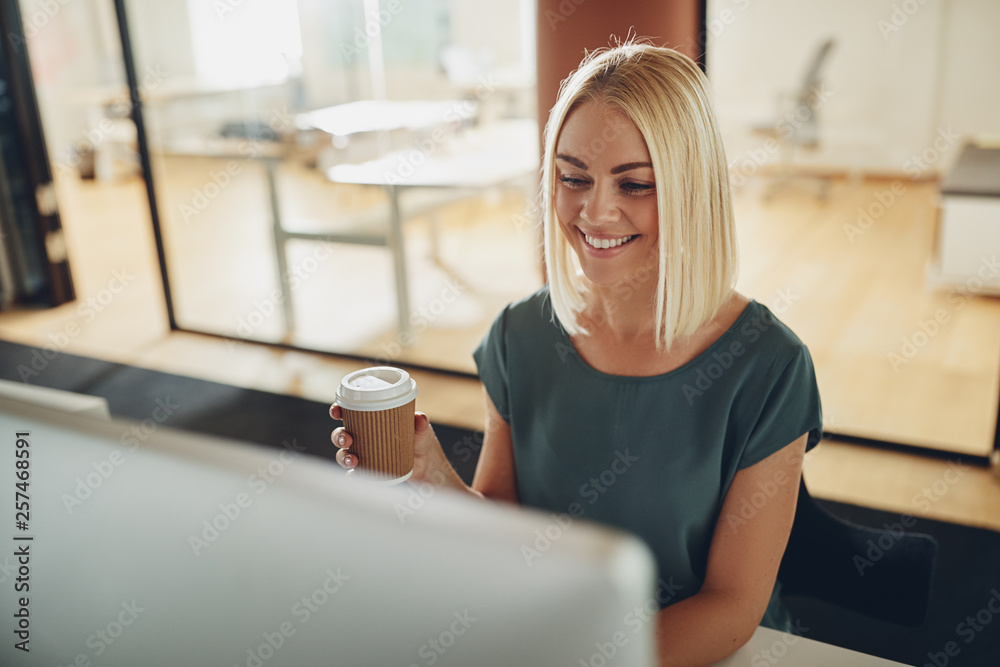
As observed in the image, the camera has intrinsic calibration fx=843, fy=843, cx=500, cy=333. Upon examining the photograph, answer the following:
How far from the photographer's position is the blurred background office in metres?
3.10

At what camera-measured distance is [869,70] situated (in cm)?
393

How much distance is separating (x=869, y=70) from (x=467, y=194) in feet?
6.44

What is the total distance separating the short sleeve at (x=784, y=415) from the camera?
1.17 m

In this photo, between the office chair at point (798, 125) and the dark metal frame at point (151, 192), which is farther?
the office chair at point (798, 125)

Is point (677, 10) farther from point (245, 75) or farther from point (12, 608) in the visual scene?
point (12, 608)

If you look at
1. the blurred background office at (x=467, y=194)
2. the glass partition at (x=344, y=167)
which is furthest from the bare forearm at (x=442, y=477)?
the glass partition at (x=344, y=167)

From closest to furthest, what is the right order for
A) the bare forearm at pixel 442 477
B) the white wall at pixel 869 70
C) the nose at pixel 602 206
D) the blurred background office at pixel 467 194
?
the nose at pixel 602 206 → the bare forearm at pixel 442 477 → the white wall at pixel 869 70 → the blurred background office at pixel 467 194

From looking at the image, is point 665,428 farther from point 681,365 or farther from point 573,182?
point 573,182

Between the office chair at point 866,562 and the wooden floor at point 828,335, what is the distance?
1.50 m

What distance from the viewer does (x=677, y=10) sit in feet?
8.63

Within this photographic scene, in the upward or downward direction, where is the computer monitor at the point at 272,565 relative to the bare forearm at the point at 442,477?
upward

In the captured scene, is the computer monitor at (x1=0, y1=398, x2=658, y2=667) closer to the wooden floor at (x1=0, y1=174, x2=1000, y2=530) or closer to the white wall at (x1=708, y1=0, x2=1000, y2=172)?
the wooden floor at (x1=0, y1=174, x2=1000, y2=530)

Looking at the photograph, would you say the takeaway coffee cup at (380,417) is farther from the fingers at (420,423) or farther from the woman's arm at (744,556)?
the woman's arm at (744,556)

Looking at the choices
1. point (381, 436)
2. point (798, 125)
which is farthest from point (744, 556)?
point (798, 125)
